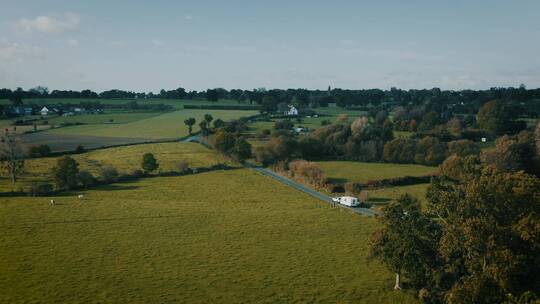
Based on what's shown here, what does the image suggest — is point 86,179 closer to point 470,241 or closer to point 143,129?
point 470,241

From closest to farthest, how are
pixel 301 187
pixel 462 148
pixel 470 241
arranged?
pixel 470 241 < pixel 301 187 < pixel 462 148

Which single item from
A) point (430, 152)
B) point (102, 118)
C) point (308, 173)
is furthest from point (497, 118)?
point (102, 118)

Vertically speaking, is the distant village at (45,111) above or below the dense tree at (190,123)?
above

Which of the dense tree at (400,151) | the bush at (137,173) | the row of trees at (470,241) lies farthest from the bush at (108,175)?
the dense tree at (400,151)

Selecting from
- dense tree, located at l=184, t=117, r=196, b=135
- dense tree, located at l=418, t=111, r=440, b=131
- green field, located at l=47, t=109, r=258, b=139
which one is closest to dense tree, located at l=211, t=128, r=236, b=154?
green field, located at l=47, t=109, r=258, b=139

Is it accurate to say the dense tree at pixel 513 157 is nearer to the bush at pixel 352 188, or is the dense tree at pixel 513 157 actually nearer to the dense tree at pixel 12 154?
the bush at pixel 352 188

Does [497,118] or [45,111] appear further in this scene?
[45,111]

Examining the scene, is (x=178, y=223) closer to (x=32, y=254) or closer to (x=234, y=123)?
(x=32, y=254)
